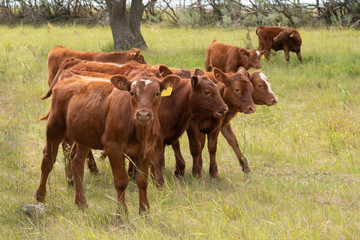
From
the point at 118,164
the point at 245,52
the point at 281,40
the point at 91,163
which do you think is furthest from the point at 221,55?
the point at 118,164

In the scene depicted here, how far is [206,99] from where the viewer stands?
19.5 ft

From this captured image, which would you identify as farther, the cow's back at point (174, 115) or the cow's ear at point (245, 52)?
the cow's ear at point (245, 52)

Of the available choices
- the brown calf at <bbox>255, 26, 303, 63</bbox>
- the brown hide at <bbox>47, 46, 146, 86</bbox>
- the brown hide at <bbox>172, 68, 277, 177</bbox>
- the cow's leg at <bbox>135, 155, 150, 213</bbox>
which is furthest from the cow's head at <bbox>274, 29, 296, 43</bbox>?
the cow's leg at <bbox>135, 155, 150, 213</bbox>

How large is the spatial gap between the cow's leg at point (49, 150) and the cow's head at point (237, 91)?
7.04 feet

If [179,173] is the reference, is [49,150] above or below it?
above

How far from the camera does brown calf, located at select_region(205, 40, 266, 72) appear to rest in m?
12.0

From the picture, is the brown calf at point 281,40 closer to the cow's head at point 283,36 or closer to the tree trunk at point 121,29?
the cow's head at point 283,36

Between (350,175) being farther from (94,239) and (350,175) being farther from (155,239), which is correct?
(94,239)

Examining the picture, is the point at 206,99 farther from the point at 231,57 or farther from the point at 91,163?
the point at 231,57

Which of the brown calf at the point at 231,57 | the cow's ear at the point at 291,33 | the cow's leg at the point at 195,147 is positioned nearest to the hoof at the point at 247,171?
the cow's leg at the point at 195,147

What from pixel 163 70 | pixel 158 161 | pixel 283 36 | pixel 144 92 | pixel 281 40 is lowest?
pixel 158 161

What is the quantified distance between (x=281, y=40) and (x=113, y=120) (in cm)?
1063

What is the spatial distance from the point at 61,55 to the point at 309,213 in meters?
6.37

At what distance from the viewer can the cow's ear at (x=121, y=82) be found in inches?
181
